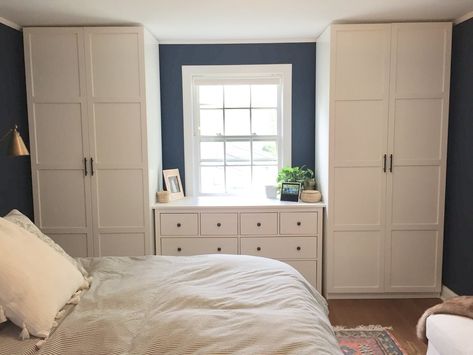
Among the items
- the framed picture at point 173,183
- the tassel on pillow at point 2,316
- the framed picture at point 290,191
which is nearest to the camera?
the tassel on pillow at point 2,316

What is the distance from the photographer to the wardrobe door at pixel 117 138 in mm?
3316

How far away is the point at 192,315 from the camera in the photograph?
1.62 meters

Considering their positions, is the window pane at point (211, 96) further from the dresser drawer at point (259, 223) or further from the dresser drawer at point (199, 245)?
the dresser drawer at point (199, 245)

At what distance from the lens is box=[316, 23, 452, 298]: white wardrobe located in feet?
10.9

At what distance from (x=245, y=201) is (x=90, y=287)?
1.94 metres

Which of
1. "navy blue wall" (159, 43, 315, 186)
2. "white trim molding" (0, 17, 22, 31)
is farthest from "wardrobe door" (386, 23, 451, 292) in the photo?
"white trim molding" (0, 17, 22, 31)

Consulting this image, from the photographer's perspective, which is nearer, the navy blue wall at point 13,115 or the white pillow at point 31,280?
the white pillow at point 31,280

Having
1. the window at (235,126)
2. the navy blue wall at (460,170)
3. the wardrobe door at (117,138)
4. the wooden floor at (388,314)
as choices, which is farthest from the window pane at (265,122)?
the wooden floor at (388,314)

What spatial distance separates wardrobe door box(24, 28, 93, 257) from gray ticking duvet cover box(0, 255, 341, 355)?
139 cm

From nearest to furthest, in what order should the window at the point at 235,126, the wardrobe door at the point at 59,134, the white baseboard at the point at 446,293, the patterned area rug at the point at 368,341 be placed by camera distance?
the patterned area rug at the point at 368,341, the wardrobe door at the point at 59,134, the white baseboard at the point at 446,293, the window at the point at 235,126

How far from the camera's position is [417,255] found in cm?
352

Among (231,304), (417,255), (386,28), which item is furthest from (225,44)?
(231,304)

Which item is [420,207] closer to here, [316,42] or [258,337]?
[316,42]

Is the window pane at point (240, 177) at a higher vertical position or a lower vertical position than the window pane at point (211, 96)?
lower
